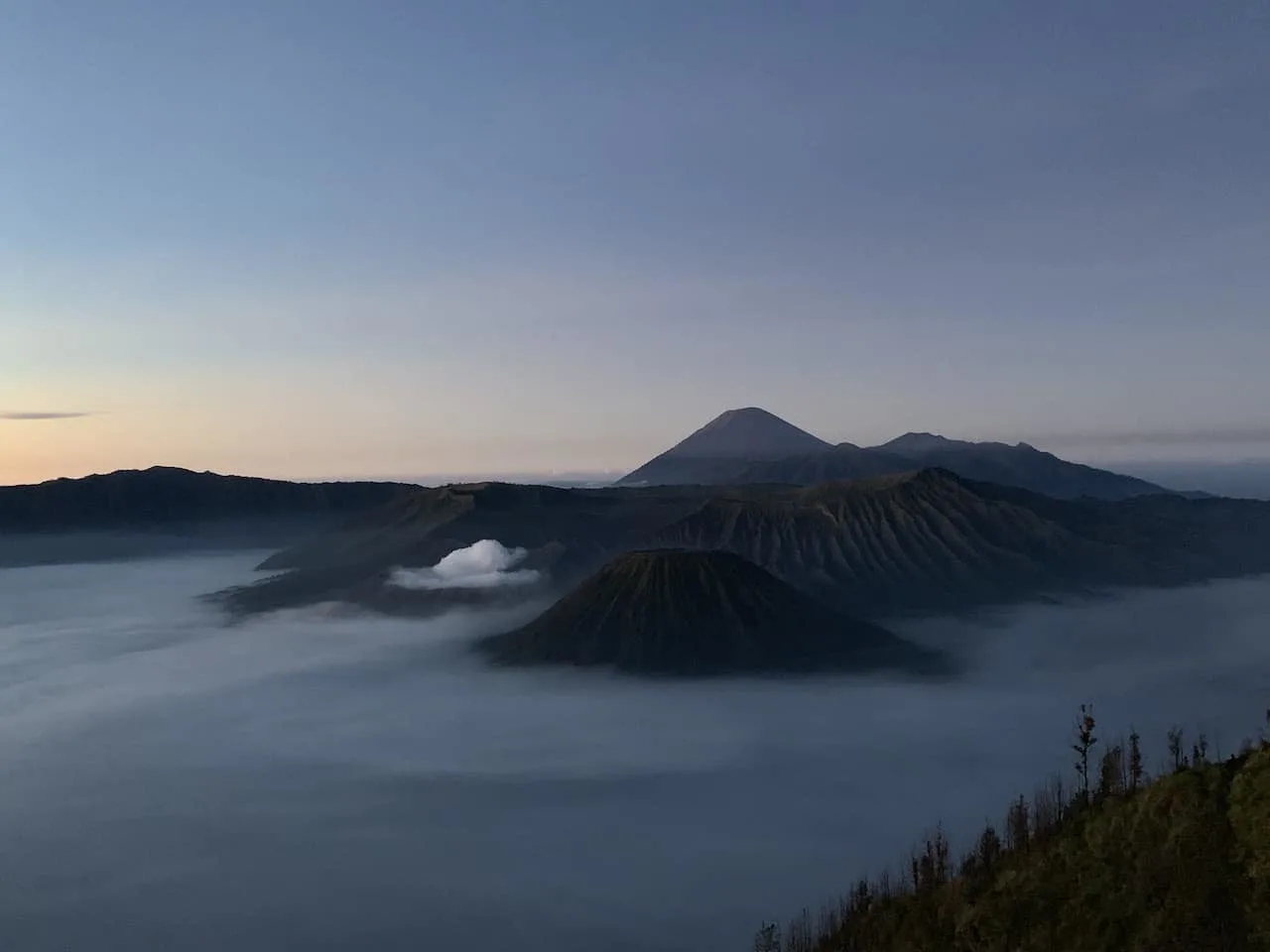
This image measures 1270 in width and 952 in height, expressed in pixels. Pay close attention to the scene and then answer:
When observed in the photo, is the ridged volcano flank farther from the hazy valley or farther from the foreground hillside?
the foreground hillside

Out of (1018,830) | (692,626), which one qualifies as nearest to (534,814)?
(692,626)

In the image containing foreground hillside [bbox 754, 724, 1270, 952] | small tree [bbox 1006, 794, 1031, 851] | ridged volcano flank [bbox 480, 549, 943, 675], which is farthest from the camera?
ridged volcano flank [bbox 480, 549, 943, 675]

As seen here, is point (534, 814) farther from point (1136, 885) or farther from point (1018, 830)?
point (1136, 885)

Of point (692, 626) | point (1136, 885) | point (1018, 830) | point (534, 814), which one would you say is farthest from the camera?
point (692, 626)

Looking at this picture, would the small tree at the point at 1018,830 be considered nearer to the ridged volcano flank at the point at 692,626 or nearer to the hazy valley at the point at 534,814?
the hazy valley at the point at 534,814

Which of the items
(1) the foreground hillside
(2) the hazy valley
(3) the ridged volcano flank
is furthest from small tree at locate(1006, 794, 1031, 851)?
(3) the ridged volcano flank

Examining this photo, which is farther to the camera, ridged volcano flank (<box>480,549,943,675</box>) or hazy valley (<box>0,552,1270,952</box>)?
ridged volcano flank (<box>480,549,943,675</box>)

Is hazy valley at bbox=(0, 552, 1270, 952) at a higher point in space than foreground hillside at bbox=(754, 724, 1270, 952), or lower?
lower
